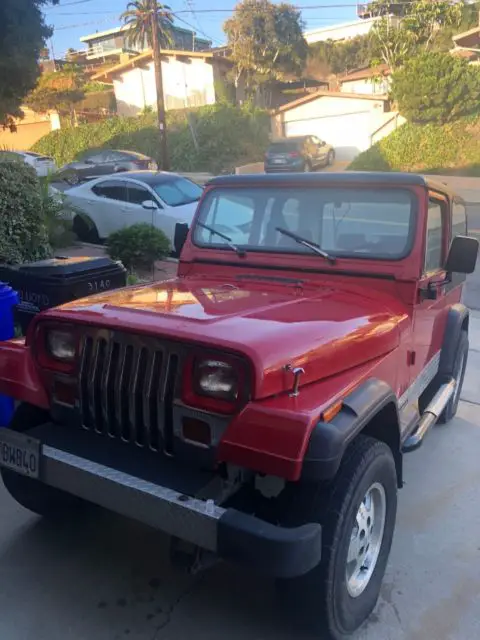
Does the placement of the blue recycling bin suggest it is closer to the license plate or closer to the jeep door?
the license plate

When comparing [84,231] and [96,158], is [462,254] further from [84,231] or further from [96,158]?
[96,158]

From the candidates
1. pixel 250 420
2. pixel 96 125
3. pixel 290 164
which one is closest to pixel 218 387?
pixel 250 420

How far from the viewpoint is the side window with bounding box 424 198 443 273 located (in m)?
3.68

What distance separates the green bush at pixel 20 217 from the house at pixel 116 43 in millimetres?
48627

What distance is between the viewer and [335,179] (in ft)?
12.1

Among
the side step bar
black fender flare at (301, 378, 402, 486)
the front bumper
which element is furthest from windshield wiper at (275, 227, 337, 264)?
the front bumper

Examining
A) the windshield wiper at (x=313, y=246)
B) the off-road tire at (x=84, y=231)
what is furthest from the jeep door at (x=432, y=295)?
the off-road tire at (x=84, y=231)

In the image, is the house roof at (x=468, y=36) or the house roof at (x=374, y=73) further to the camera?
the house roof at (x=374, y=73)

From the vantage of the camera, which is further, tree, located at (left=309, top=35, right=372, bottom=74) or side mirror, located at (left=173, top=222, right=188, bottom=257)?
tree, located at (left=309, top=35, right=372, bottom=74)

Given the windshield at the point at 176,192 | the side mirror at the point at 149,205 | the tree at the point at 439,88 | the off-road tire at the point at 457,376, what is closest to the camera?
the off-road tire at the point at 457,376

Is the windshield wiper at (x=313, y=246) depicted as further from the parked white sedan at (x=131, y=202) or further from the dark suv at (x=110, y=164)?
the dark suv at (x=110, y=164)

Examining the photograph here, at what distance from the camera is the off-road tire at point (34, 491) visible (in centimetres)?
311

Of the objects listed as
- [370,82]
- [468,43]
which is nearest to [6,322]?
[370,82]

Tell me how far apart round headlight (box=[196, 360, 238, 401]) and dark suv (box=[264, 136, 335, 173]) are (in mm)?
24842
